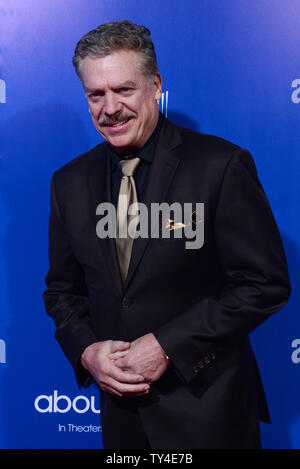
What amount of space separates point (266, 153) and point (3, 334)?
1211 mm

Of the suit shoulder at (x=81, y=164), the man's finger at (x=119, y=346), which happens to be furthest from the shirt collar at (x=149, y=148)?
the man's finger at (x=119, y=346)

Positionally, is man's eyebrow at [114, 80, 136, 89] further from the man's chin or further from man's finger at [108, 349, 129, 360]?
man's finger at [108, 349, 129, 360]

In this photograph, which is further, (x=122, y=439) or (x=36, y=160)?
(x=36, y=160)

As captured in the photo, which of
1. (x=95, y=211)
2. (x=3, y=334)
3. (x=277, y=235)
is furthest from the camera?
(x=3, y=334)

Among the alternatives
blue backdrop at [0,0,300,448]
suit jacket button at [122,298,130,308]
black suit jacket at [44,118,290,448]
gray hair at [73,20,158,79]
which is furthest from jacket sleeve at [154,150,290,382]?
blue backdrop at [0,0,300,448]

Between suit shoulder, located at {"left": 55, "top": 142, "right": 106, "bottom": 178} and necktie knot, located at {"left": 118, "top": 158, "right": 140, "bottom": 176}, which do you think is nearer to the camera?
necktie knot, located at {"left": 118, "top": 158, "right": 140, "bottom": 176}

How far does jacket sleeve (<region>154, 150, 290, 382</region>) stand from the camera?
4.25ft

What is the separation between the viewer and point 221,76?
1950mm

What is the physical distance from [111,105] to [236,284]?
1.75 feet

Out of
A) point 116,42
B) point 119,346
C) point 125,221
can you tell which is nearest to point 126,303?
point 119,346

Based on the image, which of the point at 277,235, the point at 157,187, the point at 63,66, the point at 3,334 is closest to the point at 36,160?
the point at 63,66

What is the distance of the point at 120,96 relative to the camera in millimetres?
1368

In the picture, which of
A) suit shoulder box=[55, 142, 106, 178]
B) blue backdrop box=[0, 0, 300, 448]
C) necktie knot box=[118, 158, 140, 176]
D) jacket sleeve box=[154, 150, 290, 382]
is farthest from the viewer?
blue backdrop box=[0, 0, 300, 448]
